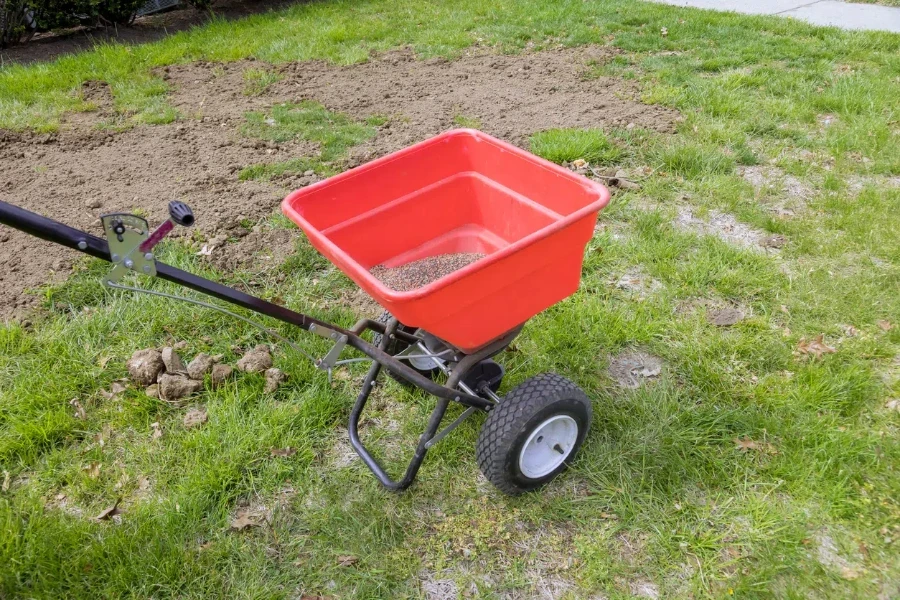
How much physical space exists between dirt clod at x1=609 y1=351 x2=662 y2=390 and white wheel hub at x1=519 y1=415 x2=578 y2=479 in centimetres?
49

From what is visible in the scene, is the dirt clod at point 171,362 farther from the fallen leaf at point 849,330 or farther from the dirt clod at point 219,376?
the fallen leaf at point 849,330

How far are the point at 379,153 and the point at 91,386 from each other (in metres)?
2.22

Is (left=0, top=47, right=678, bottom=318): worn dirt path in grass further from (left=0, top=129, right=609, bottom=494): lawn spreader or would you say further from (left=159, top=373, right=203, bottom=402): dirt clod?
(left=0, top=129, right=609, bottom=494): lawn spreader

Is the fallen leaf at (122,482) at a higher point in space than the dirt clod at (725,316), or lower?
lower

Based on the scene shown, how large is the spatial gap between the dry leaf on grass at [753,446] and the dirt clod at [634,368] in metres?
0.42

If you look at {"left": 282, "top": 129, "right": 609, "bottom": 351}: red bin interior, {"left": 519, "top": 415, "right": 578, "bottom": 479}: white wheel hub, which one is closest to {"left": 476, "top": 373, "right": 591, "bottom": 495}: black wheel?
{"left": 519, "top": 415, "right": 578, "bottom": 479}: white wheel hub

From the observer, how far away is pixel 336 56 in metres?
5.72

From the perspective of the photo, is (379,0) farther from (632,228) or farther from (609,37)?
(632,228)

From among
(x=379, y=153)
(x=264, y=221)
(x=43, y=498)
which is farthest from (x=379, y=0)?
(x=43, y=498)

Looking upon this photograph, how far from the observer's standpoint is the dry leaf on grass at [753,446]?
7.55ft

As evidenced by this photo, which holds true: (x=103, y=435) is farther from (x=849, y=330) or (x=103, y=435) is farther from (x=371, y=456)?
(x=849, y=330)

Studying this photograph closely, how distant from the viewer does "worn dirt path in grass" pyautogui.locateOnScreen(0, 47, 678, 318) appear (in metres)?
3.59

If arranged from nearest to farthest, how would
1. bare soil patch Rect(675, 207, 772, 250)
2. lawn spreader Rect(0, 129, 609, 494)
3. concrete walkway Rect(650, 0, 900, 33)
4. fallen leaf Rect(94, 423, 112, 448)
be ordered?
lawn spreader Rect(0, 129, 609, 494) < fallen leaf Rect(94, 423, 112, 448) < bare soil patch Rect(675, 207, 772, 250) < concrete walkway Rect(650, 0, 900, 33)

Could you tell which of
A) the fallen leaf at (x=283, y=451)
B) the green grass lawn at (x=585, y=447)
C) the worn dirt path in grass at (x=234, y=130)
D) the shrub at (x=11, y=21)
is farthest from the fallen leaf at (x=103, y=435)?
the shrub at (x=11, y=21)
